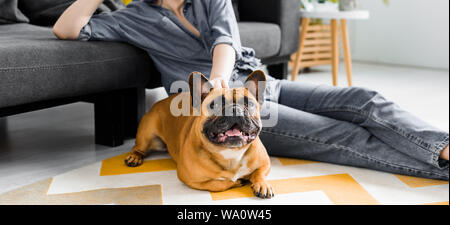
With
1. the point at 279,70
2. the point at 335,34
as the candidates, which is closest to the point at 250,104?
the point at 279,70

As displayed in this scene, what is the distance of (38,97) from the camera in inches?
50.1

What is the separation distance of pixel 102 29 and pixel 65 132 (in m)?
0.57

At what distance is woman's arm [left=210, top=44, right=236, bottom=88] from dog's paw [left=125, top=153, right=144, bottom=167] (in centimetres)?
42

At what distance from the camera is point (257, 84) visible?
1.14m

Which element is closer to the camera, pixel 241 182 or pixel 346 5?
pixel 241 182

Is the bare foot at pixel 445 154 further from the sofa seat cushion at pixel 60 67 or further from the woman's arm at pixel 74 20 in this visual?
the woman's arm at pixel 74 20

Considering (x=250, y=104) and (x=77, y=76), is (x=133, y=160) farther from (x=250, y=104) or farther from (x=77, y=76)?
(x=250, y=104)

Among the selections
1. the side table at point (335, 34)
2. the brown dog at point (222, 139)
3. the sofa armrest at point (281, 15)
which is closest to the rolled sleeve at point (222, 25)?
the brown dog at point (222, 139)

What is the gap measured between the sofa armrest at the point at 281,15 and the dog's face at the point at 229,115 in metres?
1.27

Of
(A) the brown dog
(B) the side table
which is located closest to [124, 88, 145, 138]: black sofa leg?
(A) the brown dog

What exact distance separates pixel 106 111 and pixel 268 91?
1.95ft
